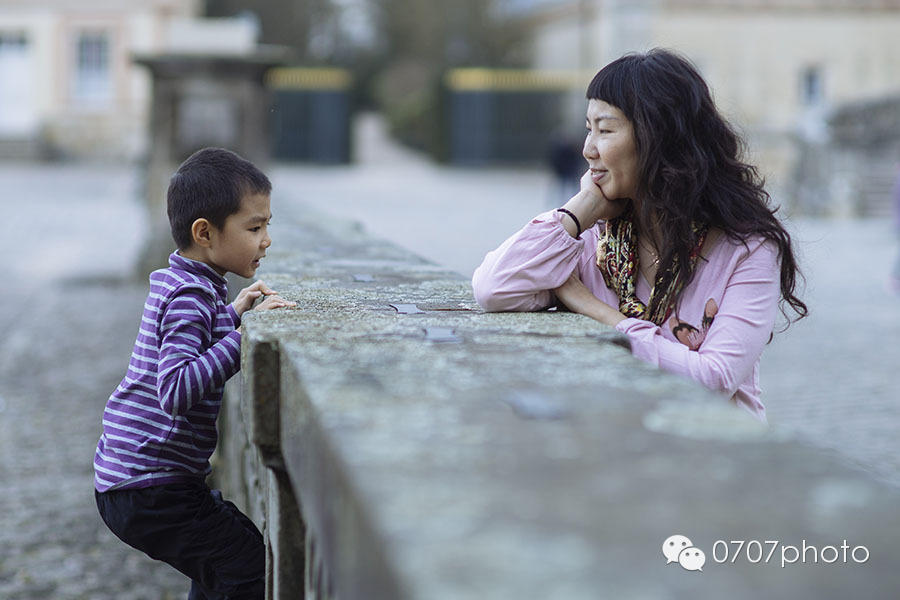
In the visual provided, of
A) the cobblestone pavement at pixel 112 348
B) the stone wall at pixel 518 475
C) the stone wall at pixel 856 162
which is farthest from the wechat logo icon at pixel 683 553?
the stone wall at pixel 856 162

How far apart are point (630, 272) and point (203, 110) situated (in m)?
8.96

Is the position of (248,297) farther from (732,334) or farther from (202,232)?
(732,334)

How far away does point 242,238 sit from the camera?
8.66 ft

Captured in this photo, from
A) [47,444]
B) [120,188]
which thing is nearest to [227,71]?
[47,444]

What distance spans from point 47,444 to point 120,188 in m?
19.2

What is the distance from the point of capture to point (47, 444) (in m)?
6.07

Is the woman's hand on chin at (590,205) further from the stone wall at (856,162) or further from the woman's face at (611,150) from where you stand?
the stone wall at (856,162)

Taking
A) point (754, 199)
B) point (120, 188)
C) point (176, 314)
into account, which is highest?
point (754, 199)

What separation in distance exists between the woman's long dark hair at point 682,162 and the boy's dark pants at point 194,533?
3.59ft

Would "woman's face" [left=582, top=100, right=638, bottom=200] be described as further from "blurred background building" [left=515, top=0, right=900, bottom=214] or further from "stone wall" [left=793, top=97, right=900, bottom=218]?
"blurred background building" [left=515, top=0, right=900, bottom=214]

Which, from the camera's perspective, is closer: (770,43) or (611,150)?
(611,150)

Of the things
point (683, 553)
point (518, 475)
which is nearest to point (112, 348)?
point (518, 475)

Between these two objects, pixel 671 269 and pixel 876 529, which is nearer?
pixel 876 529

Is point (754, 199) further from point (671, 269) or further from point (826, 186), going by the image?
point (826, 186)
